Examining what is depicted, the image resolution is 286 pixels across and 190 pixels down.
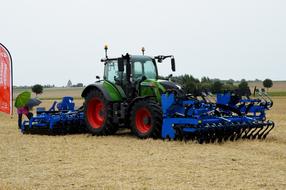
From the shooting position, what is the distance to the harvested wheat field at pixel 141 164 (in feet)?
22.2

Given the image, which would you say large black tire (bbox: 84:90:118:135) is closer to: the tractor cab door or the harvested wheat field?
the tractor cab door

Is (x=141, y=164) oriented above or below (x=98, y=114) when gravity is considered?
below

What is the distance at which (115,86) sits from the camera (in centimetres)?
1360

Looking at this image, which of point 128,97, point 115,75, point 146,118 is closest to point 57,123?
point 115,75

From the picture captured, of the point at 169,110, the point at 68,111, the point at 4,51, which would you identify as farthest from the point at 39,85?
the point at 4,51

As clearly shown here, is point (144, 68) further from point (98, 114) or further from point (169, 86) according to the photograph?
point (98, 114)

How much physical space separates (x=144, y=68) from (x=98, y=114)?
6.51 ft

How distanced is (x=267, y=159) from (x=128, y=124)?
5326 millimetres

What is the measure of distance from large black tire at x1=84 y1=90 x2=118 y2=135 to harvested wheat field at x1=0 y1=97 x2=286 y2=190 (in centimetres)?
98

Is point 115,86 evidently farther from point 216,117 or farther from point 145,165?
point 145,165

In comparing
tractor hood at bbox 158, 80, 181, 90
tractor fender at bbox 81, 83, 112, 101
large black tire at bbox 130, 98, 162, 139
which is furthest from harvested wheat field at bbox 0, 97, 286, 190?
tractor hood at bbox 158, 80, 181, 90

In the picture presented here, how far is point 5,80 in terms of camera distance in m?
6.13

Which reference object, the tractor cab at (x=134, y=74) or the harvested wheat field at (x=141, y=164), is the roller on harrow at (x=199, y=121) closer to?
the harvested wheat field at (x=141, y=164)

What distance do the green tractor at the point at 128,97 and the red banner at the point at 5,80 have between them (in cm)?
594
